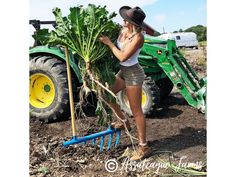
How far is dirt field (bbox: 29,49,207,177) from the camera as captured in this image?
5.30 m

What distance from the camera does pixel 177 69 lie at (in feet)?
21.6

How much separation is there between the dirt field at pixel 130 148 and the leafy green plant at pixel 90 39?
60cm

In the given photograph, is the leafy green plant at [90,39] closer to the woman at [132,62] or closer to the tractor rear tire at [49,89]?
the woman at [132,62]

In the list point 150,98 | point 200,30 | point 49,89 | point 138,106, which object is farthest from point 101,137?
point 200,30

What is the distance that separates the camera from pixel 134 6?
537 cm

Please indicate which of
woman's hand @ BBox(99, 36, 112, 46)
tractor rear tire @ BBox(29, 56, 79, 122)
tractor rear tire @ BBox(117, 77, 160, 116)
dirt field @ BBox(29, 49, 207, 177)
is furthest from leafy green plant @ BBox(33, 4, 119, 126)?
tractor rear tire @ BBox(117, 77, 160, 116)

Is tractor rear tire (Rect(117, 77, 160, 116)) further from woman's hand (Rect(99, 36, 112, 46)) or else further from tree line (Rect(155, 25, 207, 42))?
woman's hand (Rect(99, 36, 112, 46))

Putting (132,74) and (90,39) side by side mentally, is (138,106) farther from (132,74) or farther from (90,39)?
(90,39)

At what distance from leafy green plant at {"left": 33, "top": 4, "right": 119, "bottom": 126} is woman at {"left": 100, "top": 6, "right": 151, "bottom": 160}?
115 mm

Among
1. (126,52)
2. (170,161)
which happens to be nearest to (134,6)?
(126,52)

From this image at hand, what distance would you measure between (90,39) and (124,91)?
1.57 m

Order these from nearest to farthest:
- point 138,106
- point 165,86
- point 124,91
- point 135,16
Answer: point 135,16 < point 138,106 < point 124,91 < point 165,86

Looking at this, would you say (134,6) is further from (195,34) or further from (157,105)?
(157,105)

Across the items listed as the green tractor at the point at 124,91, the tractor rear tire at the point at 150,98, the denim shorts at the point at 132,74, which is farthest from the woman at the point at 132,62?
the green tractor at the point at 124,91
